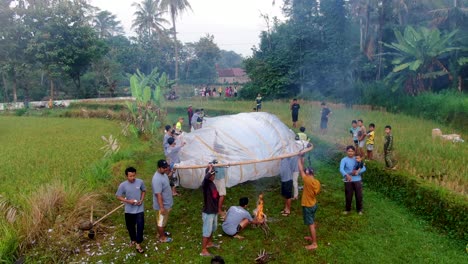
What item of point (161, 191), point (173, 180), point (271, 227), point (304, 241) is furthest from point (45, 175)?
point (304, 241)

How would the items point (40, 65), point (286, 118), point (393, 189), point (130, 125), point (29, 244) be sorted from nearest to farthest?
point (29, 244), point (393, 189), point (130, 125), point (286, 118), point (40, 65)

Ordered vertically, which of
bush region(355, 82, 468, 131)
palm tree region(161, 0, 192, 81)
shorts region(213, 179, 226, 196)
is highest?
palm tree region(161, 0, 192, 81)

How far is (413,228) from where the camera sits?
24.7 ft

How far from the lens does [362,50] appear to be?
2716cm

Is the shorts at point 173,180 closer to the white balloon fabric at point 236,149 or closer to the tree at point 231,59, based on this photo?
the white balloon fabric at point 236,149

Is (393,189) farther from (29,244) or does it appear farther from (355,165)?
(29,244)

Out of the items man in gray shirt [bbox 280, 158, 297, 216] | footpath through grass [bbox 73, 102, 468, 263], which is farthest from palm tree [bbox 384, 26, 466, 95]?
man in gray shirt [bbox 280, 158, 297, 216]

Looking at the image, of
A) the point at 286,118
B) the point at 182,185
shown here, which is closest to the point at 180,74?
the point at 286,118

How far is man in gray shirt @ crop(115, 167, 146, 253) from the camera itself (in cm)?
635

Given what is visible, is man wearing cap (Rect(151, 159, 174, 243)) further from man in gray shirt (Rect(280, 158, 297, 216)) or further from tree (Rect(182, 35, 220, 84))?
tree (Rect(182, 35, 220, 84))

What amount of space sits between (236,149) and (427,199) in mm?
4616

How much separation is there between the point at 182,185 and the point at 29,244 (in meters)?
3.91

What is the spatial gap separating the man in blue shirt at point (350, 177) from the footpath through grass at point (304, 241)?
0.35 meters

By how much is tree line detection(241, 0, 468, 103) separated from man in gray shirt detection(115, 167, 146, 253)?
1730 centimetres
